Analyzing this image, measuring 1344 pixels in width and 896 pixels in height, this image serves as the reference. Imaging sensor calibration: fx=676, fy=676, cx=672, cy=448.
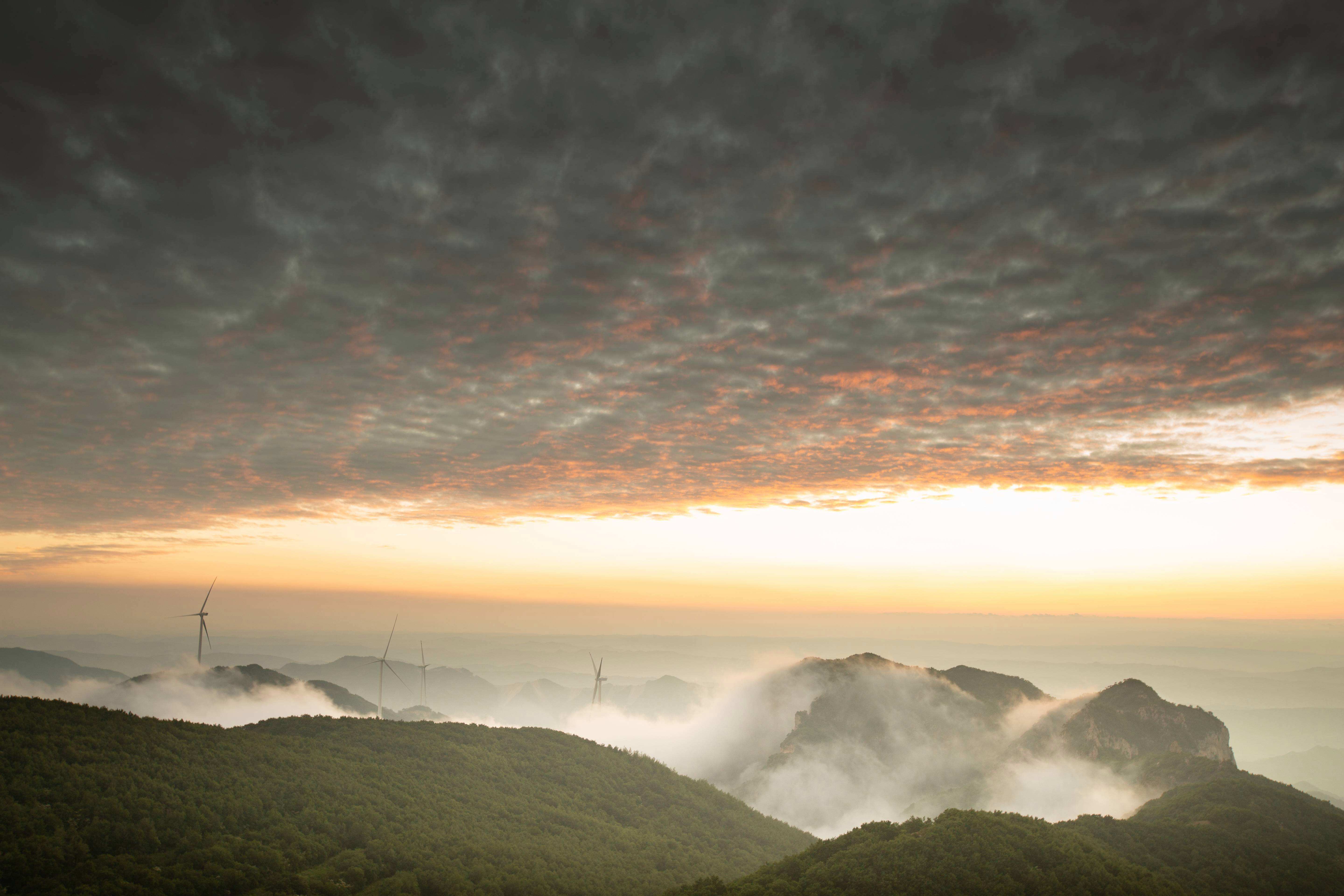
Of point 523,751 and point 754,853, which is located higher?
point 523,751

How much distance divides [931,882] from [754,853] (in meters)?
84.1

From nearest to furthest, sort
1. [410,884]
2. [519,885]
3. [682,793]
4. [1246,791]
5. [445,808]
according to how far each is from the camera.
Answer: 1. [410,884]
2. [519,885]
3. [445,808]
4. [1246,791]
5. [682,793]

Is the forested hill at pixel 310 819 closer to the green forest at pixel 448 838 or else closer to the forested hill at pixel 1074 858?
the green forest at pixel 448 838

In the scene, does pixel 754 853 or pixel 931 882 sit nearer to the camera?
pixel 931 882

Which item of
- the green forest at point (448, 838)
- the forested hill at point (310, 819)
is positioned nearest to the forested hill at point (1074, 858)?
the green forest at point (448, 838)

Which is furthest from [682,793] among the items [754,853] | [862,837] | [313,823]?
[313,823]

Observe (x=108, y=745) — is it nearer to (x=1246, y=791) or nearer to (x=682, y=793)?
(x=682, y=793)

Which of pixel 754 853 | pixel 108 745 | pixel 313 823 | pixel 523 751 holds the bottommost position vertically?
pixel 754 853

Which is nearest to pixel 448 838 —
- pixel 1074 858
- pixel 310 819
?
pixel 310 819

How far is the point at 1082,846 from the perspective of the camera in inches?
4294

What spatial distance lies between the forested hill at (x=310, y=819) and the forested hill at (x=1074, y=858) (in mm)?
33725

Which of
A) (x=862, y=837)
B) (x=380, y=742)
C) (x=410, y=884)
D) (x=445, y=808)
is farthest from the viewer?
(x=380, y=742)

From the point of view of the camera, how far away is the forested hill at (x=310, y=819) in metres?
86.8

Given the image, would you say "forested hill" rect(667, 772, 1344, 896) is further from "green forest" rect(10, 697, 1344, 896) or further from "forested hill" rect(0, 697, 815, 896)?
"forested hill" rect(0, 697, 815, 896)
